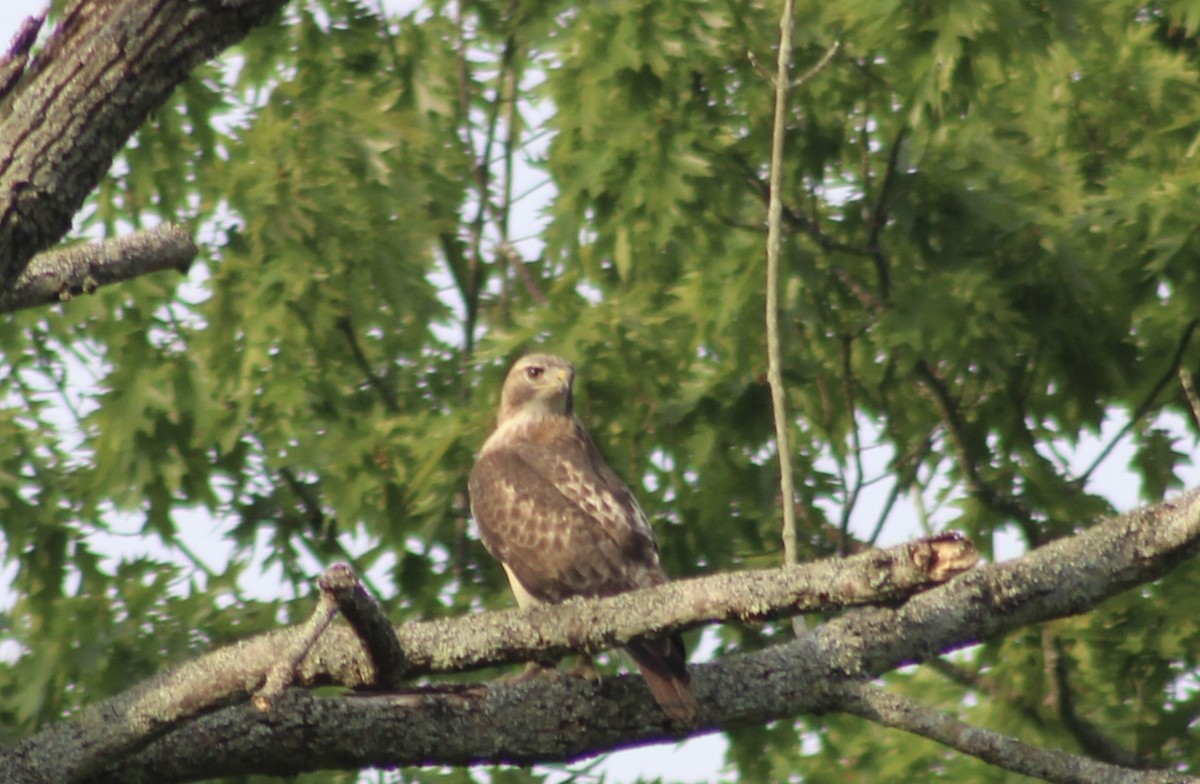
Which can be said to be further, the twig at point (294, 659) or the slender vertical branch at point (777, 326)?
the slender vertical branch at point (777, 326)

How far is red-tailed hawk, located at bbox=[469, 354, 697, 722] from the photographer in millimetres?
5887

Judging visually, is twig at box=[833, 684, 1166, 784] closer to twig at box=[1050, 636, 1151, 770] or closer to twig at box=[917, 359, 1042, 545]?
twig at box=[1050, 636, 1151, 770]

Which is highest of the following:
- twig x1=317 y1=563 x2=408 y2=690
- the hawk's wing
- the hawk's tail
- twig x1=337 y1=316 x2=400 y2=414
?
twig x1=337 y1=316 x2=400 y2=414

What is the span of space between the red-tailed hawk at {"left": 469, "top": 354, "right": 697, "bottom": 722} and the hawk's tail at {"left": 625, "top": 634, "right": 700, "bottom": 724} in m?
1.16

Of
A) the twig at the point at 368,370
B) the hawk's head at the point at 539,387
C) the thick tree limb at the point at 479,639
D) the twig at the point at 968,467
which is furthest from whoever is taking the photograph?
the twig at the point at 368,370

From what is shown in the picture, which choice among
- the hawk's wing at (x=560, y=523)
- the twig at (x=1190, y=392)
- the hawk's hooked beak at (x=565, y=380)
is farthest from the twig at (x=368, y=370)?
the twig at (x=1190, y=392)

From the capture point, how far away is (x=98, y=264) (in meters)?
4.35

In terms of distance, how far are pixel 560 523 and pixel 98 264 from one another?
221 cm

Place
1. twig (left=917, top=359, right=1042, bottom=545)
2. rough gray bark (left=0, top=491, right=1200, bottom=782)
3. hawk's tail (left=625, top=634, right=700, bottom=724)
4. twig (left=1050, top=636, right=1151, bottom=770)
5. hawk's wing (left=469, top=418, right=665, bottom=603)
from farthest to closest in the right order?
twig (left=917, top=359, right=1042, bottom=545) → twig (left=1050, top=636, right=1151, bottom=770) → hawk's wing (left=469, top=418, right=665, bottom=603) → hawk's tail (left=625, top=634, right=700, bottom=724) → rough gray bark (left=0, top=491, right=1200, bottom=782)

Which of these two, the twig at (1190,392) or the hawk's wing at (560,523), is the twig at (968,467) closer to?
the twig at (1190,392)

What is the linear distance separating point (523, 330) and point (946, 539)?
4.97 m

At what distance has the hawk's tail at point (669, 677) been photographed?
178 inches

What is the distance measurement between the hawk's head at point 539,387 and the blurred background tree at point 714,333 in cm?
54

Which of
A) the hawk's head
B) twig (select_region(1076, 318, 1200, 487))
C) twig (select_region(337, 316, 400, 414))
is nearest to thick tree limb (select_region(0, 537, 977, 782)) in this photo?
the hawk's head
